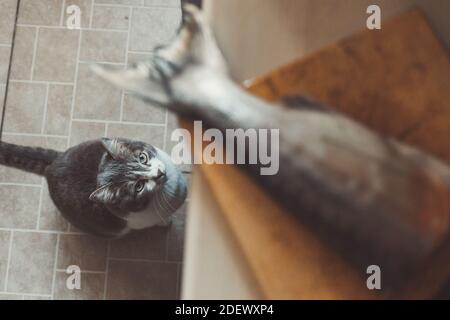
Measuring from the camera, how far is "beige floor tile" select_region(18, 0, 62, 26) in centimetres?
130

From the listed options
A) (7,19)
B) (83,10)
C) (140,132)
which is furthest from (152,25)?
(7,19)

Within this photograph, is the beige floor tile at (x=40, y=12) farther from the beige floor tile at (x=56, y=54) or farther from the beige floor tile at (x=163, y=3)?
the beige floor tile at (x=163, y=3)

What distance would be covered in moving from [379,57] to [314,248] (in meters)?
0.30

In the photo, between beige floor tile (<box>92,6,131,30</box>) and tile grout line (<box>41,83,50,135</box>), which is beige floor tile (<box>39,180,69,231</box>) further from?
beige floor tile (<box>92,6,131,30</box>)

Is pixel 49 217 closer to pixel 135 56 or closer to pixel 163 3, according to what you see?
pixel 135 56

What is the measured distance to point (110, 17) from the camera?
4.24 feet

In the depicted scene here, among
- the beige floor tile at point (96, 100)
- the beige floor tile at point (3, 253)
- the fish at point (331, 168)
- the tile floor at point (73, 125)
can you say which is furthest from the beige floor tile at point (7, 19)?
the fish at point (331, 168)

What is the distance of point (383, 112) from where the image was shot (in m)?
0.70

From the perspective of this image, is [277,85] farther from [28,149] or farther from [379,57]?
[28,149]

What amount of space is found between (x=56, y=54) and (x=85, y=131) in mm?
228

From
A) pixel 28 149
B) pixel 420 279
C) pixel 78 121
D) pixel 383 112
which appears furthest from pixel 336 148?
pixel 78 121

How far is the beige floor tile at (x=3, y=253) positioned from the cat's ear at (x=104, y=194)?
0.43 m

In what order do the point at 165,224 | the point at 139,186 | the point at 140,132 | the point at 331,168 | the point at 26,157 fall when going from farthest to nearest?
the point at 140,132, the point at 165,224, the point at 26,157, the point at 139,186, the point at 331,168

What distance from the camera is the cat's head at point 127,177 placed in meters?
0.87
